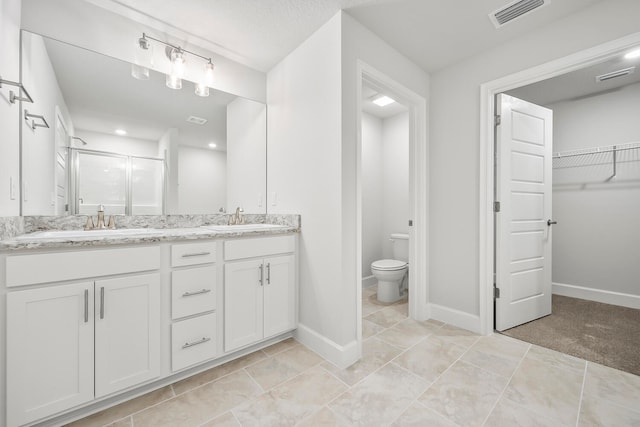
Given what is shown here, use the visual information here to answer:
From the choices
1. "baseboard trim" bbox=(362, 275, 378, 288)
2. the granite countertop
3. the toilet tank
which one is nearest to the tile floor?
the granite countertop

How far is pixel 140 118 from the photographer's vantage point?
1945 millimetres

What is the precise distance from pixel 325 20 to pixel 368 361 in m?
2.38

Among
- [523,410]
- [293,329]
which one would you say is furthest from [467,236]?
[293,329]

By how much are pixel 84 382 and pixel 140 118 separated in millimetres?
1673

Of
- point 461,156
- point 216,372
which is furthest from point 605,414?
point 216,372

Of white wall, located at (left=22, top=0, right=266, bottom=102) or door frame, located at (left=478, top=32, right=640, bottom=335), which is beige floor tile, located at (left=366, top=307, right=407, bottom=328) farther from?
Result: white wall, located at (left=22, top=0, right=266, bottom=102)

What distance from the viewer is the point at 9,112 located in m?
1.29

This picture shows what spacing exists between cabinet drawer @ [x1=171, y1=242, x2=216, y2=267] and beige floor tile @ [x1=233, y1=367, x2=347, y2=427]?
2.73ft

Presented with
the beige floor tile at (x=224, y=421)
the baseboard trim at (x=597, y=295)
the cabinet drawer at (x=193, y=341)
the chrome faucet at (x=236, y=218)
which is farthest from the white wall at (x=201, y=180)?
the baseboard trim at (x=597, y=295)

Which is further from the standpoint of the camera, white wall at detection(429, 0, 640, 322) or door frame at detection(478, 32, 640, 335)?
door frame at detection(478, 32, 640, 335)

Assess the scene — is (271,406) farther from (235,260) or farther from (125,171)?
(125,171)

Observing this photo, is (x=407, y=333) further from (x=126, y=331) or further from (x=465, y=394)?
(x=126, y=331)

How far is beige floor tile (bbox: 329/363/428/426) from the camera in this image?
1.31 meters

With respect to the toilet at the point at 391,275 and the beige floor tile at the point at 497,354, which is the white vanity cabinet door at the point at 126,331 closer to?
the beige floor tile at the point at 497,354
